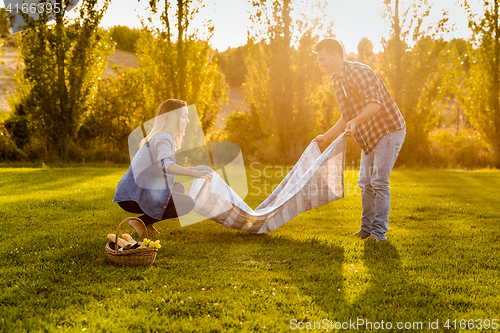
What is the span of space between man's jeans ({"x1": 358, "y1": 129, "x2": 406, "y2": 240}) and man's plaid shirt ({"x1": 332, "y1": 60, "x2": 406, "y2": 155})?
96mm

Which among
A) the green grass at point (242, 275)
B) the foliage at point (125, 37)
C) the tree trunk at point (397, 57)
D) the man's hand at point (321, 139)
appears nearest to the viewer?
the green grass at point (242, 275)

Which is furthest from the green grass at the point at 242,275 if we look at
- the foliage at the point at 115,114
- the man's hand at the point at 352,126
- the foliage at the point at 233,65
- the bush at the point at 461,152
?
the foliage at the point at 233,65

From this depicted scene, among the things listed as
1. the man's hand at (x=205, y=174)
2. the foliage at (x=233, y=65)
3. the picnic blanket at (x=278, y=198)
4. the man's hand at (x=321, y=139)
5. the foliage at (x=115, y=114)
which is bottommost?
the picnic blanket at (x=278, y=198)

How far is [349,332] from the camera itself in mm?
2504

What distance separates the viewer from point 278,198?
15.8 ft

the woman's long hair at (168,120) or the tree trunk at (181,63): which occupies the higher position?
the tree trunk at (181,63)

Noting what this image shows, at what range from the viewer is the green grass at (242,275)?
105 inches

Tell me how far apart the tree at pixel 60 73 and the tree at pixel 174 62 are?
1.48 m

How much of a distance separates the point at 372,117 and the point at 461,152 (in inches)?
504

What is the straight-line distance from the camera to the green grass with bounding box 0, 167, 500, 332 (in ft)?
8.79

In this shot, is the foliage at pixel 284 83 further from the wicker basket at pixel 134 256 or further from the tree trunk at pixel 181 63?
the wicker basket at pixel 134 256

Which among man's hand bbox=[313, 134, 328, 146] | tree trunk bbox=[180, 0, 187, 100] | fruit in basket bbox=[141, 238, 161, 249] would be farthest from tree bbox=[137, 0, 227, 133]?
fruit in basket bbox=[141, 238, 161, 249]

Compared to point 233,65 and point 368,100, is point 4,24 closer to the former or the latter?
point 368,100

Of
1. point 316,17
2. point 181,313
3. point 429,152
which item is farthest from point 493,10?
point 181,313
